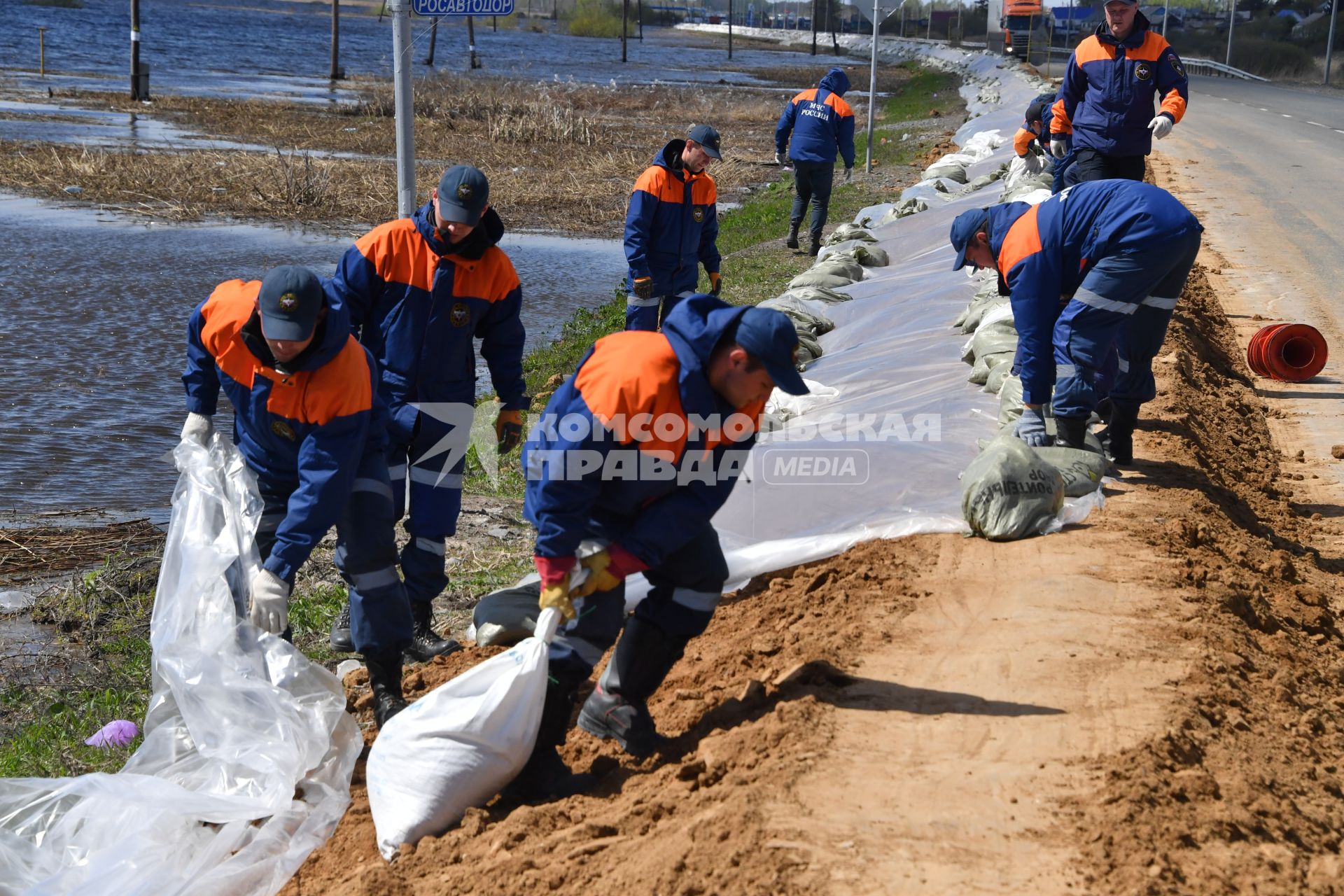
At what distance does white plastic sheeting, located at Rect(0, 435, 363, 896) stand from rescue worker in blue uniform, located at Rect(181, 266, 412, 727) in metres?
0.12

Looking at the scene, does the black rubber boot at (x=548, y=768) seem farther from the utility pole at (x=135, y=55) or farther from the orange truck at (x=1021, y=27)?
the orange truck at (x=1021, y=27)

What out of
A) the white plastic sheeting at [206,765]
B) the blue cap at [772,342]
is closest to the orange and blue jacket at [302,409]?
the white plastic sheeting at [206,765]

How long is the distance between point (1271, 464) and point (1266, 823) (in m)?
3.86

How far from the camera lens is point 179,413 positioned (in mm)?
8016

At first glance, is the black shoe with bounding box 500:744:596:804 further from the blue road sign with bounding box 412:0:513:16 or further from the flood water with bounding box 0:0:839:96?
the flood water with bounding box 0:0:839:96

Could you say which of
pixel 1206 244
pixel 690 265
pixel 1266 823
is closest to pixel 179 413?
pixel 690 265

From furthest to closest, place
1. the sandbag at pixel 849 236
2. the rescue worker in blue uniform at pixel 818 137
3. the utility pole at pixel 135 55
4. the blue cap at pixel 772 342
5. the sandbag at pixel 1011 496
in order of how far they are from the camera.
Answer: the utility pole at pixel 135 55, the rescue worker in blue uniform at pixel 818 137, the sandbag at pixel 849 236, the sandbag at pixel 1011 496, the blue cap at pixel 772 342

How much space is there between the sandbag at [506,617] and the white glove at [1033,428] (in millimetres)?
2163

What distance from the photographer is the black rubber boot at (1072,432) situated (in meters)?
5.36

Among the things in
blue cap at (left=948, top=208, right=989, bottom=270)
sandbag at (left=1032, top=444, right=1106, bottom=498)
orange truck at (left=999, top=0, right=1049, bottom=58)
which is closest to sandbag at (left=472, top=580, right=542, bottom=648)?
sandbag at (left=1032, top=444, right=1106, bottom=498)

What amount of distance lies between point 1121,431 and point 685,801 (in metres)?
3.28

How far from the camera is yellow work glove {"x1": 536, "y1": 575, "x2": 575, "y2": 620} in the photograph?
316cm

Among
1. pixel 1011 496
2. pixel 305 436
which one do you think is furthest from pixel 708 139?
pixel 305 436

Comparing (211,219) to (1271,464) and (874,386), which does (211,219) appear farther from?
(1271,464)
